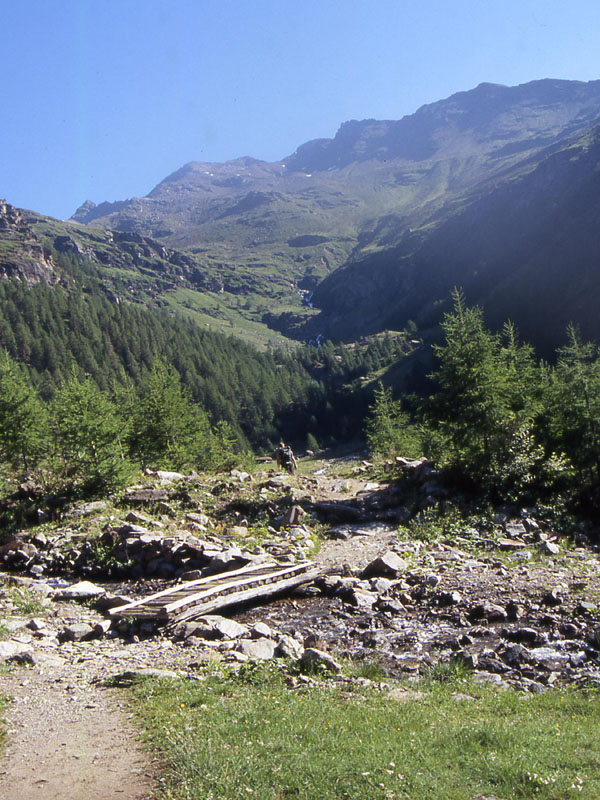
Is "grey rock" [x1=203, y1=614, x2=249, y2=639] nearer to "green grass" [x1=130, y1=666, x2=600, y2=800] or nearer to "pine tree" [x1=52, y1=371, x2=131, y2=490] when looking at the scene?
"green grass" [x1=130, y1=666, x2=600, y2=800]

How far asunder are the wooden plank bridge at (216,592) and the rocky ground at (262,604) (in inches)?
14.4

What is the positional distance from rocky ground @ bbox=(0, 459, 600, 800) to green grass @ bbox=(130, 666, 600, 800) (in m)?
0.59

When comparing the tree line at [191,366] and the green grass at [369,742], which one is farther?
the tree line at [191,366]

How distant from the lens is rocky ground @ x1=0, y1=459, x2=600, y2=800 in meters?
8.19

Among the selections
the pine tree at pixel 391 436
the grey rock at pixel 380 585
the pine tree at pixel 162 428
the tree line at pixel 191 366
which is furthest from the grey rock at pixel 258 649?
the tree line at pixel 191 366

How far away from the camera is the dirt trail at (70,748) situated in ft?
19.9

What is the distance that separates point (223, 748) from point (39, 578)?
13791 millimetres

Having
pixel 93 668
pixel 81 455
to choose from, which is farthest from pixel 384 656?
pixel 81 455

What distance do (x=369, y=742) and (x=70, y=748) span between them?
150 inches

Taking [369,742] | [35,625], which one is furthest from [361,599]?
[35,625]

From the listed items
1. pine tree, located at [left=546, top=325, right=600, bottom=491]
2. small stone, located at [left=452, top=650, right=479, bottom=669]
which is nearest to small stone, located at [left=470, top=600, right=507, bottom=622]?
small stone, located at [left=452, top=650, right=479, bottom=669]

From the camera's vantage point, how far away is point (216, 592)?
14.1 meters

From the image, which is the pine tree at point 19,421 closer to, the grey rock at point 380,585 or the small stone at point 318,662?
the grey rock at point 380,585

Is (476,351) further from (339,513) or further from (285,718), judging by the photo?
(285,718)
